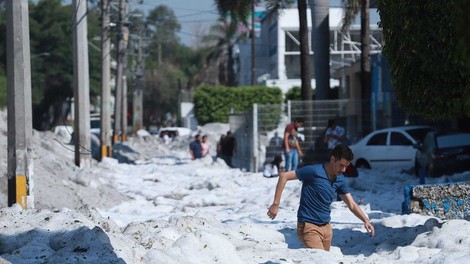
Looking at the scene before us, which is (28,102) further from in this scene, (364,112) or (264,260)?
(364,112)

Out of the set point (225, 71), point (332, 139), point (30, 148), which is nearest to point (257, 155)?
point (332, 139)

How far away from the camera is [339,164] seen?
984cm

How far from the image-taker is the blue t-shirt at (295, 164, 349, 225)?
9.99 meters

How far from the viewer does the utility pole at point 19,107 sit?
14.3 m

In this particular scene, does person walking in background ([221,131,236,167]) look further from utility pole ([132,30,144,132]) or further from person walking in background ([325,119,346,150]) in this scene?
utility pole ([132,30,144,132])

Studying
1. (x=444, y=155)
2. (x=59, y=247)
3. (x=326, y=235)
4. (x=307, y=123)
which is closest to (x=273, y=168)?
(x=307, y=123)

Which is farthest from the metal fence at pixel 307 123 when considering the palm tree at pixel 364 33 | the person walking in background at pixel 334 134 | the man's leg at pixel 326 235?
the man's leg at pixel 326 235

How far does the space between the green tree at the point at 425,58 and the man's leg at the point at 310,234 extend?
230 centimetres

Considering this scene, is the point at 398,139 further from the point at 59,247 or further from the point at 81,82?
the point at 59,247

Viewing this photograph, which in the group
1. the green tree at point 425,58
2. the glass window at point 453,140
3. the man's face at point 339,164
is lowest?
the glass window at point 453,140

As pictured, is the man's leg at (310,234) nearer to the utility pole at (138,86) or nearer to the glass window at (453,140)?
the glass window at (453,140)

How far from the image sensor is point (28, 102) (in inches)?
570

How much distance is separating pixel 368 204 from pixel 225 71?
78732 millimetres

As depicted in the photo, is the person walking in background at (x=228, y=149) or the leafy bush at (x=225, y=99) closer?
the person walking in background at (x=228, y=149)
